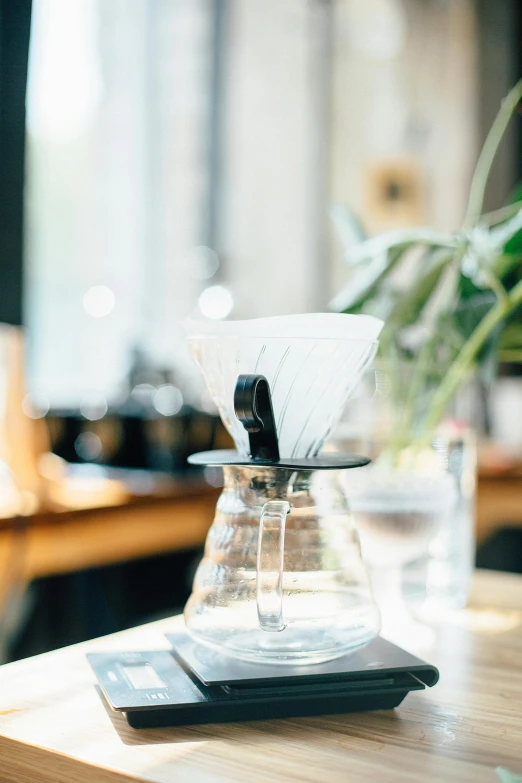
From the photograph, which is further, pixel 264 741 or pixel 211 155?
pixel 211 155

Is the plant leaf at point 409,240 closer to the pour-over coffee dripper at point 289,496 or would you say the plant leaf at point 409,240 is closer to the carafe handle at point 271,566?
the pour-over coffee dripper at point 289,496

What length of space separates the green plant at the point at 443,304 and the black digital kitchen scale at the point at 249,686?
14.7 inches

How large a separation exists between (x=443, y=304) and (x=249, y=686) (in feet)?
1.75

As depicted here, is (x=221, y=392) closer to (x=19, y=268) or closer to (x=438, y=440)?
(x=438, y=440)

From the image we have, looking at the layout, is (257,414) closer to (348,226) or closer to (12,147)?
(348,226)

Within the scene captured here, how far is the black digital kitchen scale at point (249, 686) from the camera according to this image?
556mm

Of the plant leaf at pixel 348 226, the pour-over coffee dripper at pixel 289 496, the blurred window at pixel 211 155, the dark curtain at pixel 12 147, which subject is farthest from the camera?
the blurred window at pixel 211 155

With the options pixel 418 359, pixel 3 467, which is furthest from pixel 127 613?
pixel 418 359

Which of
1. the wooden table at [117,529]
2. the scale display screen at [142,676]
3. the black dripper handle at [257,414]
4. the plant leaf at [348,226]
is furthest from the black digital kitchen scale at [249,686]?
the wooden table at [117,529]

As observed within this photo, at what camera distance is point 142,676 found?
61 cm

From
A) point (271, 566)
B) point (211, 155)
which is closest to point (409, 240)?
point (271, 566)

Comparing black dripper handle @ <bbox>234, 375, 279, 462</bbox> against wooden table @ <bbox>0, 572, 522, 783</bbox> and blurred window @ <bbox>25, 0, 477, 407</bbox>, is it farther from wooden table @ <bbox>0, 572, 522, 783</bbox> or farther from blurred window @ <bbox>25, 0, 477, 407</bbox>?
blurred window @ <bbox>25, 0, 477, 407</bbox>

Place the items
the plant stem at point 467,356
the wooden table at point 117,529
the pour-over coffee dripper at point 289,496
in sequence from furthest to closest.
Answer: the wooden table at point 117,529
the plant stem at point 467,356
the pour-over coffee dripper at point 289,496

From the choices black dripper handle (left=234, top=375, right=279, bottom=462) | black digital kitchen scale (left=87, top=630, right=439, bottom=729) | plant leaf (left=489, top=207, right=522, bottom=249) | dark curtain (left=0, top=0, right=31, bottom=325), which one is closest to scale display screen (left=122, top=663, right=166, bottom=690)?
black digital kitchen scale (left=87, top=630, right=439, bottom=729)
